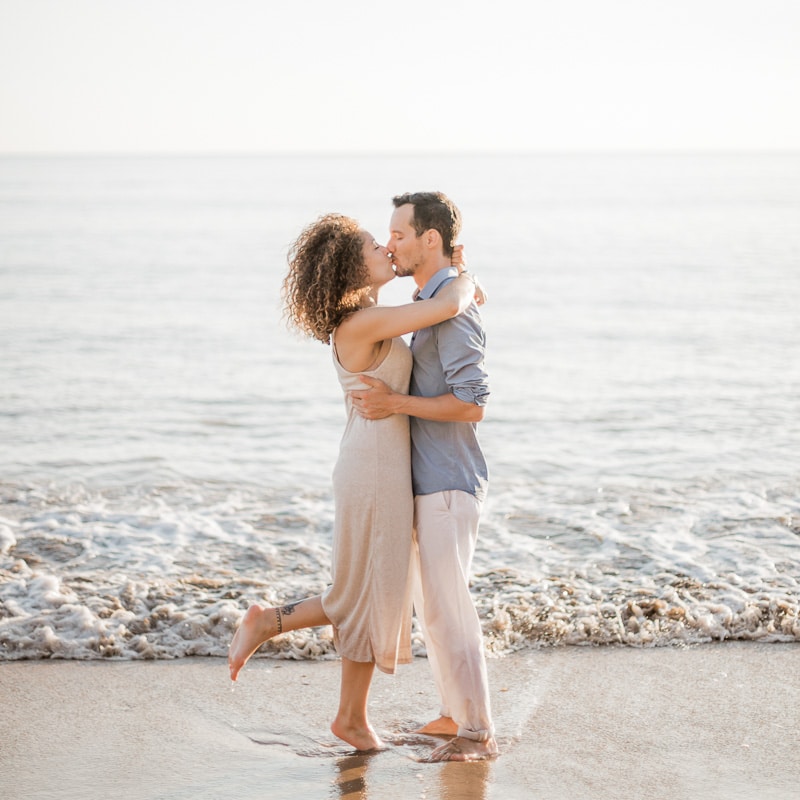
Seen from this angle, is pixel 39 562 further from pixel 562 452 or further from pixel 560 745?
pixel 562 452

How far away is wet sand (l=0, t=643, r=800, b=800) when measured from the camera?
3658 millimetres

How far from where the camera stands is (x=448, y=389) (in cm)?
404

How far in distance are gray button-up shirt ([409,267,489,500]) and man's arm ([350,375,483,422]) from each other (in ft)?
0.14

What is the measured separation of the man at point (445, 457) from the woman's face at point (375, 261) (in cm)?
7

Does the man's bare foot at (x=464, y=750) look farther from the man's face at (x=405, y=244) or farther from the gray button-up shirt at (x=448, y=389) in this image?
the man's face at (x=405, y=244)

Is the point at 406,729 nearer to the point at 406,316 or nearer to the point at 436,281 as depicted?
the point at 406,316

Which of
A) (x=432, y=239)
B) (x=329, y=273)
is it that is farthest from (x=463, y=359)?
(x=329, y=273)

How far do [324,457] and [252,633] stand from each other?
241 inches

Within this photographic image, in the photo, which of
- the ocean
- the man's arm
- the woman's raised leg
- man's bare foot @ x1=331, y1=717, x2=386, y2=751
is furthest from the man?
the ocean

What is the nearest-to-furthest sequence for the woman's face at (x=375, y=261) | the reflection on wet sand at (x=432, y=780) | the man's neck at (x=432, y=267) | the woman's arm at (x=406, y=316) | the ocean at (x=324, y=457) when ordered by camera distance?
the reflection on wet sand at (x=432, y=780), the woman's arm at (x=406, y=316), the woman's face at (x=375, y=261), the man's neck at (x=432, y=267), the ocean at (x=324, y=457)

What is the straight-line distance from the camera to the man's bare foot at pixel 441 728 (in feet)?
13.7

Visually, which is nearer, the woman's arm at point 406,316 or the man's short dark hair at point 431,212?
the woman's arm at point 406,316

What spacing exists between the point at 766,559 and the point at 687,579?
80 centimetres

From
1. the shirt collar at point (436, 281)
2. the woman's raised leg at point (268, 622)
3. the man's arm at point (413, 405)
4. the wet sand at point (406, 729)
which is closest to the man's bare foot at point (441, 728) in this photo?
the wet sand at point (406, 729)
